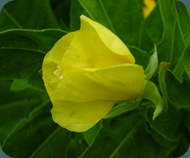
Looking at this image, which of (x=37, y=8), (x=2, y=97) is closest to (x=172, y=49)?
(x=37, y=8)

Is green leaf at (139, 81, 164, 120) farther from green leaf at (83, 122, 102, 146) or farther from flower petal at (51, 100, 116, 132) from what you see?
green leaf at (83, 122, 102, 146)

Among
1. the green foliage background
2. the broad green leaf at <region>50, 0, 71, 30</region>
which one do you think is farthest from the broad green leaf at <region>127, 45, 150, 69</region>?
the broad green leaf at <region>50, 0, 71, 30</region>

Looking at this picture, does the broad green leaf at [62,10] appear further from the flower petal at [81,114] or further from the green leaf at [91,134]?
the flower petal at [81,114]

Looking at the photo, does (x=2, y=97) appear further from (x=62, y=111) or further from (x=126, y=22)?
(x=62, y=111)

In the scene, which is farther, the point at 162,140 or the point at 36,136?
the point at 36,136

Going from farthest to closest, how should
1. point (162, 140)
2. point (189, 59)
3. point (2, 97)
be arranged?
point (2, 97) → point (162, 140) → point (189, 59)

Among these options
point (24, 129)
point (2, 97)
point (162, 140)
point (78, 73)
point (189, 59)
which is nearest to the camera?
point (78, 73)
